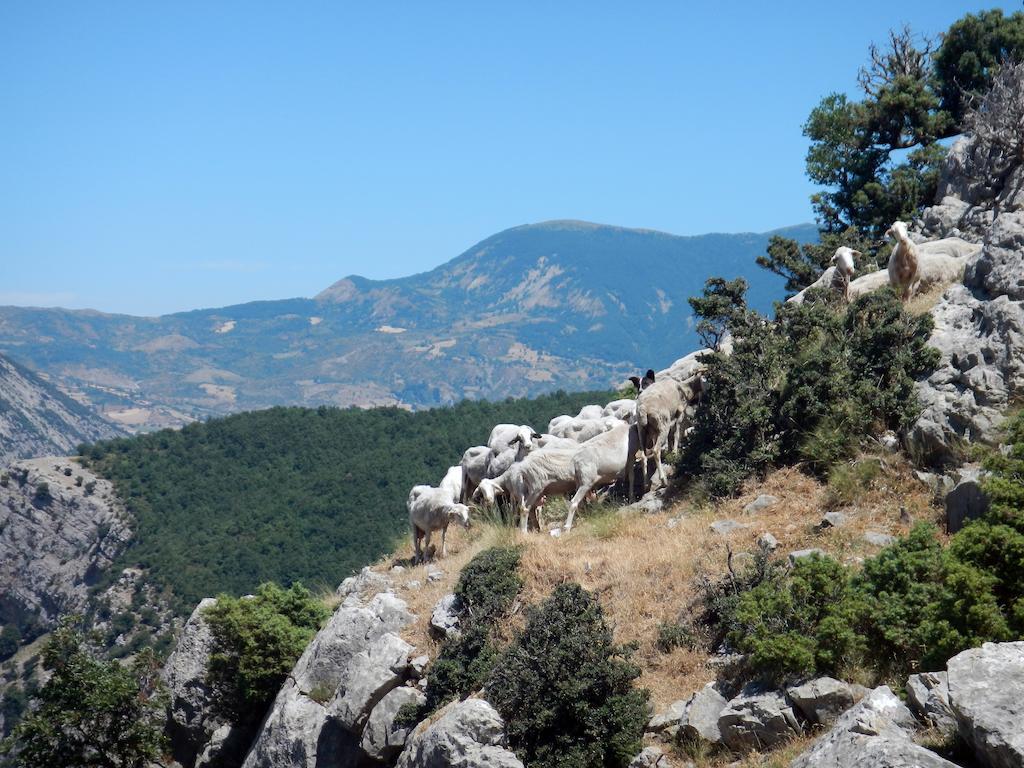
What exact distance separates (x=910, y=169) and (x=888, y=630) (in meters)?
28.4

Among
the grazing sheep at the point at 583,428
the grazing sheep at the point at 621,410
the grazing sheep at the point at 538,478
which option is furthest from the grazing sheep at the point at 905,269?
the grazing sheep at the point at 538,478

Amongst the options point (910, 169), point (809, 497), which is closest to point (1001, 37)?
point (910, 169)

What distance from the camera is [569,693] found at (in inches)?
517

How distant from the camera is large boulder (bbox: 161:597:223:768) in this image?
21.2m

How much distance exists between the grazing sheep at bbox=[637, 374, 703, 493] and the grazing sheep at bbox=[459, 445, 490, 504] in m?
4.25

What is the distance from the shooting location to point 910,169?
3644 cm

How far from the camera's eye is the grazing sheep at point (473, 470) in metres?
23.6

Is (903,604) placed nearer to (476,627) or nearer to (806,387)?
(476,627)

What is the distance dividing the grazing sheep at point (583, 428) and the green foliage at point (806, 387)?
7.34 feet

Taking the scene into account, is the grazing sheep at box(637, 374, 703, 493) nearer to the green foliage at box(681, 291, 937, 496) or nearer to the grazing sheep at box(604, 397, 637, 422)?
the green foliage at box(681, 291, 937, 496)

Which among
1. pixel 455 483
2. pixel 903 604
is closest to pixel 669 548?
pixel 903 604

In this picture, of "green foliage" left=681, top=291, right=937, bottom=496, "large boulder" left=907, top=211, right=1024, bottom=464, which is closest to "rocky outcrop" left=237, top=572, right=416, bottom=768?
"green foliage" left=681, top=291, right=937, bottom=496

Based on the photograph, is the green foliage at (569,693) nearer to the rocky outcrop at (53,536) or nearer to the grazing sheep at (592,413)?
the grazing sheep at (592,413)

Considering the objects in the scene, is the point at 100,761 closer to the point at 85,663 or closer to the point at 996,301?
the point at 85,663
